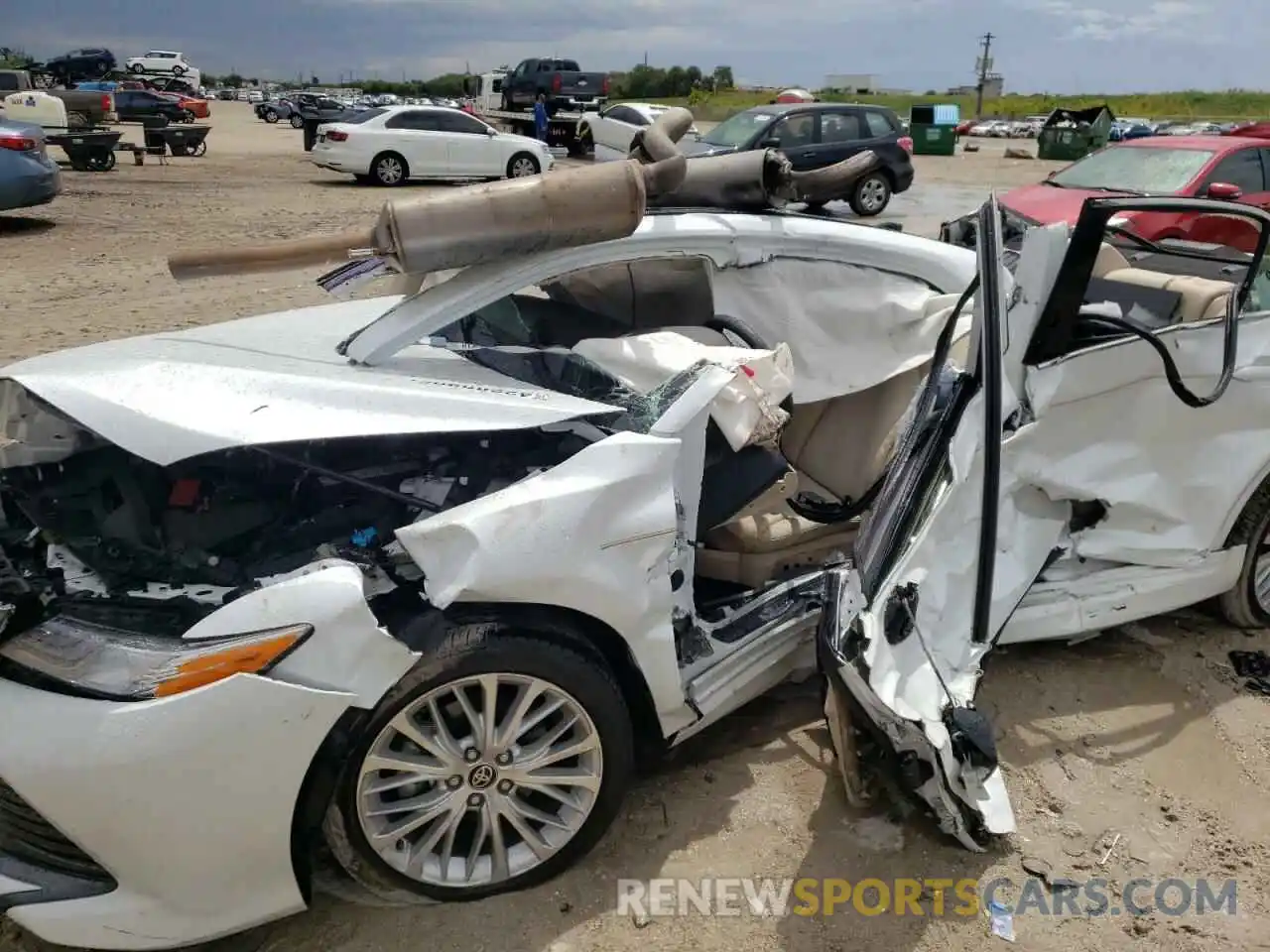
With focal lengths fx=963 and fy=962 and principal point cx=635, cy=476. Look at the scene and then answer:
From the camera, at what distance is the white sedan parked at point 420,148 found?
57.9 feet

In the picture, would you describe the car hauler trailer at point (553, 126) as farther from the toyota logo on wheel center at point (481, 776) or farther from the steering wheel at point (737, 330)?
the toyota logo on wheel center at point (481, 776)

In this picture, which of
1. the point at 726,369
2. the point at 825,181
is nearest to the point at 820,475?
the point at 726,369

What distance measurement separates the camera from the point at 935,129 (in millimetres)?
28953

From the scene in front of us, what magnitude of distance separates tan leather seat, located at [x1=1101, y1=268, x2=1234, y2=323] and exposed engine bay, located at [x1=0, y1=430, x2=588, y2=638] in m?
2.25

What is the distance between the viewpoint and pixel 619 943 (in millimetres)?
2314

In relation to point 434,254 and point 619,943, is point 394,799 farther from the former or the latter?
point 434,254

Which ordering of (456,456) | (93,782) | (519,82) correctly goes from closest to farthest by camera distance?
1. (93,782)
2. (456,456)
3. (519,82)

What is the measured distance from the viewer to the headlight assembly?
6.39ft

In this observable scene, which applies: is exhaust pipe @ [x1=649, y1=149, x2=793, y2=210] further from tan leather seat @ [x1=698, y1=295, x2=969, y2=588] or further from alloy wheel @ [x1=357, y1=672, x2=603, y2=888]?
alloy wheel @ [x1=357, y1=672, x2=603, y2=888]

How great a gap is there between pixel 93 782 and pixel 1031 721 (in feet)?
8.74

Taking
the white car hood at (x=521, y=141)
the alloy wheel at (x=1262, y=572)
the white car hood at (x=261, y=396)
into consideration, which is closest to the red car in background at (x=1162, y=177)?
the alloy wheel at (x=1262, y=572)

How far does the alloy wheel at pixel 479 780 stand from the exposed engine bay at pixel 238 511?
1.10 feet

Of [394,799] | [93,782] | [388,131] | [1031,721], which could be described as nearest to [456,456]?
[394,799]

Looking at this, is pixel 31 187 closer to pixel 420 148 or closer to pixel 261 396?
pixel 420 148
